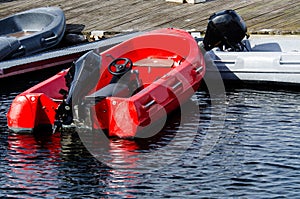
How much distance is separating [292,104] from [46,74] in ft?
17.0

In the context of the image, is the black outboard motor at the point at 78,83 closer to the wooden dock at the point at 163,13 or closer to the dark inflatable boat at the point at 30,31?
the dark inflatable boat at the point at 30,31

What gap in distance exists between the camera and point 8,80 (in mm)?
14492

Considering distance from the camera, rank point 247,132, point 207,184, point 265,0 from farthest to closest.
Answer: point 265,0, point 247,132, point 207,184

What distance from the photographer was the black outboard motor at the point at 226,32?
13.9 metres

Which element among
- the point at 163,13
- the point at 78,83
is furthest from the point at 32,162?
the point at 163,13

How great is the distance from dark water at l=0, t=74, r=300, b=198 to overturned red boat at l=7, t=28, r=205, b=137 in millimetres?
254

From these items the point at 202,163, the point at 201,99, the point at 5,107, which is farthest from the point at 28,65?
the point at 202,163

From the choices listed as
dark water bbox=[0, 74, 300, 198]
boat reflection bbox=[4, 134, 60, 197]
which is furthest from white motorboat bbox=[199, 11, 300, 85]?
boat reflection bbox=[4, 134, 60, 197]

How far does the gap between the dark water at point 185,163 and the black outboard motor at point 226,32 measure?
8.13 ft

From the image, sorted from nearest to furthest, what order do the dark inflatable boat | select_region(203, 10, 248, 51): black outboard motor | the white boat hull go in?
1. the white boat hull
2. select_region(203, 10, 248, 51): black outboard motor
3. the dark inflatable boat

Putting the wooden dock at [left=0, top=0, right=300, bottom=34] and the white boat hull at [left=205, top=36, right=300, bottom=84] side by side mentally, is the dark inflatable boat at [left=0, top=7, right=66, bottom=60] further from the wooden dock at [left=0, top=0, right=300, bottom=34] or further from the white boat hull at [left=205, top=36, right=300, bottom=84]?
the white boat hull at [left=205, top=36, right=300, bottom=84]

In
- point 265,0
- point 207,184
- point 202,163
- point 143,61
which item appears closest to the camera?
point 207,184

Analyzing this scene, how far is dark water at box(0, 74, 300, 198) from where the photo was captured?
340 inches

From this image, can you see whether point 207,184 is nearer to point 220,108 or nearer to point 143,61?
point 220,108
